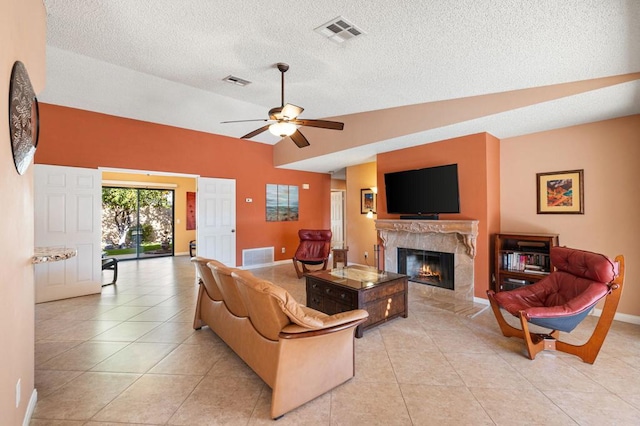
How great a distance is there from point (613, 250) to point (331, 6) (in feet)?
14.6

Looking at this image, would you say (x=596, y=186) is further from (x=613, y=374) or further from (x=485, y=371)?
(x=485, y=371)

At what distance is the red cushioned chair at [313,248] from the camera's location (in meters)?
6.03

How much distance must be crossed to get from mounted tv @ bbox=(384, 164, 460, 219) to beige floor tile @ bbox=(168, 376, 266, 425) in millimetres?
3657

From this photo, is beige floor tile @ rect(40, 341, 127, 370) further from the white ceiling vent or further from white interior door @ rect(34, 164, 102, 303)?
the white ceiling vent

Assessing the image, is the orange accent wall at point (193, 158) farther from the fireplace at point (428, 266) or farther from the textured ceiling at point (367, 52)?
the fireplace at point (428, 266)

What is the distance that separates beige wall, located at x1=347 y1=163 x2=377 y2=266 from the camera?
6797 mm

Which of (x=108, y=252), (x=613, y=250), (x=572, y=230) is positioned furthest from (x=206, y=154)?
(x=613, y=250)

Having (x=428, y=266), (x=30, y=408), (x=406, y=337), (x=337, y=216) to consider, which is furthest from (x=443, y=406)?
(x=337, y=216)

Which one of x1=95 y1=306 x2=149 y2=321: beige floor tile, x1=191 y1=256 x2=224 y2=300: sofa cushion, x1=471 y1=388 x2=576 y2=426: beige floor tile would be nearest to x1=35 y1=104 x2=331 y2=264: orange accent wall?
x1=95 y1=306 x2=149 y2=321: beige floor tile

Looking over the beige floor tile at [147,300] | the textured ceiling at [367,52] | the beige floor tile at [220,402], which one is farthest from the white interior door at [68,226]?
the beige floor tile at [220,402]

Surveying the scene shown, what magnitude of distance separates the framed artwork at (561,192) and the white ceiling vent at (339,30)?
139 inches

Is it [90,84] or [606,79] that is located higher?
[90,84]

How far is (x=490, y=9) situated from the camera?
2.05 metres

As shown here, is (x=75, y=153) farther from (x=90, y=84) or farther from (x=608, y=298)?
(x=608, y=298)
